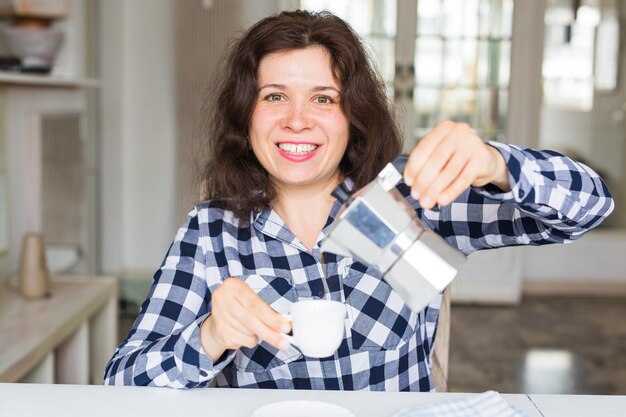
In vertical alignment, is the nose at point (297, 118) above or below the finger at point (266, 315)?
above

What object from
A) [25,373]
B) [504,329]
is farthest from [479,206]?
[504,329]

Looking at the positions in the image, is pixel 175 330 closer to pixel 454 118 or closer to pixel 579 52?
pixel 454 118

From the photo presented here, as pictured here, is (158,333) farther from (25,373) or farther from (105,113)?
(105,113)

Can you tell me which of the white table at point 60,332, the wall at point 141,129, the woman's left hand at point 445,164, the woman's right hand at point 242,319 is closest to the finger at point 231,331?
the woman's right hand at point 242,319

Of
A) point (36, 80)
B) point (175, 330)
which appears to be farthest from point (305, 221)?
point (36, 80)

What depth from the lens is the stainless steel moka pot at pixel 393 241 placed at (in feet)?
2.80

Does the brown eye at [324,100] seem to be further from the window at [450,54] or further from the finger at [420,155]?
the window at [450,54]

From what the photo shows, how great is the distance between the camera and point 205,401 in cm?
103

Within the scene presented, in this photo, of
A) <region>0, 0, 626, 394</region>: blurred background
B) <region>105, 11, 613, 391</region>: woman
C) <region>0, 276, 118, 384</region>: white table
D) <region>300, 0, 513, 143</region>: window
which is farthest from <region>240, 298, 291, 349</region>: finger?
<region>300, 0, 513, 143</region>: window

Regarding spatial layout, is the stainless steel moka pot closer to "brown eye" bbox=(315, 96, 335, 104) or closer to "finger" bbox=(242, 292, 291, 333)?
"finger" bbox=(242, 292, 291, 333)

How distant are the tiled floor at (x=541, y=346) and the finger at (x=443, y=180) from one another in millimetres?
2136

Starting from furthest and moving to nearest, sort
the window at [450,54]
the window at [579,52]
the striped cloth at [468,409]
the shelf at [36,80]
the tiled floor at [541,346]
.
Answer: the window at [579,52]
the window at [450,54]
the tiled floor at [541,346]
the shelf at [36,80]
the striped cloth at [468,409]

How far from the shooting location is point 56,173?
3033 millimetres

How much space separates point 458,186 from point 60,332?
1.41m
